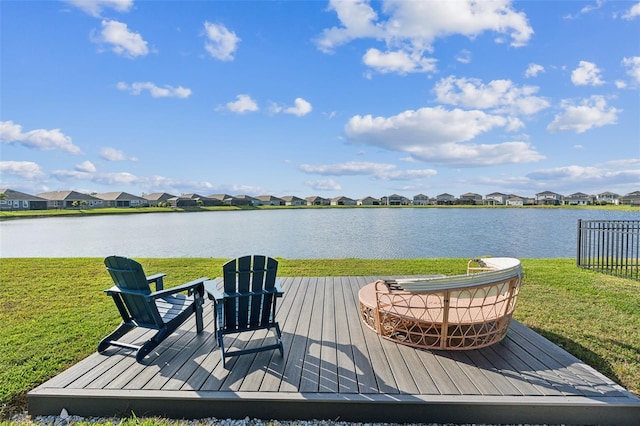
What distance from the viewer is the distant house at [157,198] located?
3197 inches

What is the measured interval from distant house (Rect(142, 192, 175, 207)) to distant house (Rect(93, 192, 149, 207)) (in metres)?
1.48

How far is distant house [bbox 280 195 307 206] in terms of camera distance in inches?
4321

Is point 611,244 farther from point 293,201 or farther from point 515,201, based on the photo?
point 515,201

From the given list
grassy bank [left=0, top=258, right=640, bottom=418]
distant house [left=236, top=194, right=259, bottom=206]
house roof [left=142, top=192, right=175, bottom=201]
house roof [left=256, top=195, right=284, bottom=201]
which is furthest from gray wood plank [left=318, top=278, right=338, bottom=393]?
house roof [left=256, top=195, right=284, bottom=201]

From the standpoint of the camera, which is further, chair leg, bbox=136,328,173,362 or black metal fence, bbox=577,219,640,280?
black metal fence, bbox=577,219,640,280

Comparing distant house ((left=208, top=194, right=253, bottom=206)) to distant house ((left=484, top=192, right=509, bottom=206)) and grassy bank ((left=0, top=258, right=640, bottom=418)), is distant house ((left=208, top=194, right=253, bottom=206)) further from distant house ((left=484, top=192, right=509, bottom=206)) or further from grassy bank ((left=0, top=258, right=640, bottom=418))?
grassy bank ((left=0, top=258, right=640, bottom=418))

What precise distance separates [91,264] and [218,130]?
15.7 meters

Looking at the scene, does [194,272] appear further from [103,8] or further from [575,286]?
[103,8]

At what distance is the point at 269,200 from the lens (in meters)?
104

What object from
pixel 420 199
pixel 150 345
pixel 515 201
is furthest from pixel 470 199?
pixel 150 345

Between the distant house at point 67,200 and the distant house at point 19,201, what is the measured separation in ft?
5.10

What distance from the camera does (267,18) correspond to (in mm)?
11391

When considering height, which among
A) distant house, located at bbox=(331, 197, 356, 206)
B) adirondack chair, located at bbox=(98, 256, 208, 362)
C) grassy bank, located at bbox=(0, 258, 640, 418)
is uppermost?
distant house, located at bbox=(331, 197, 356, 206)

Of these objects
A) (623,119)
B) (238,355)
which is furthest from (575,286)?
(623,119)
